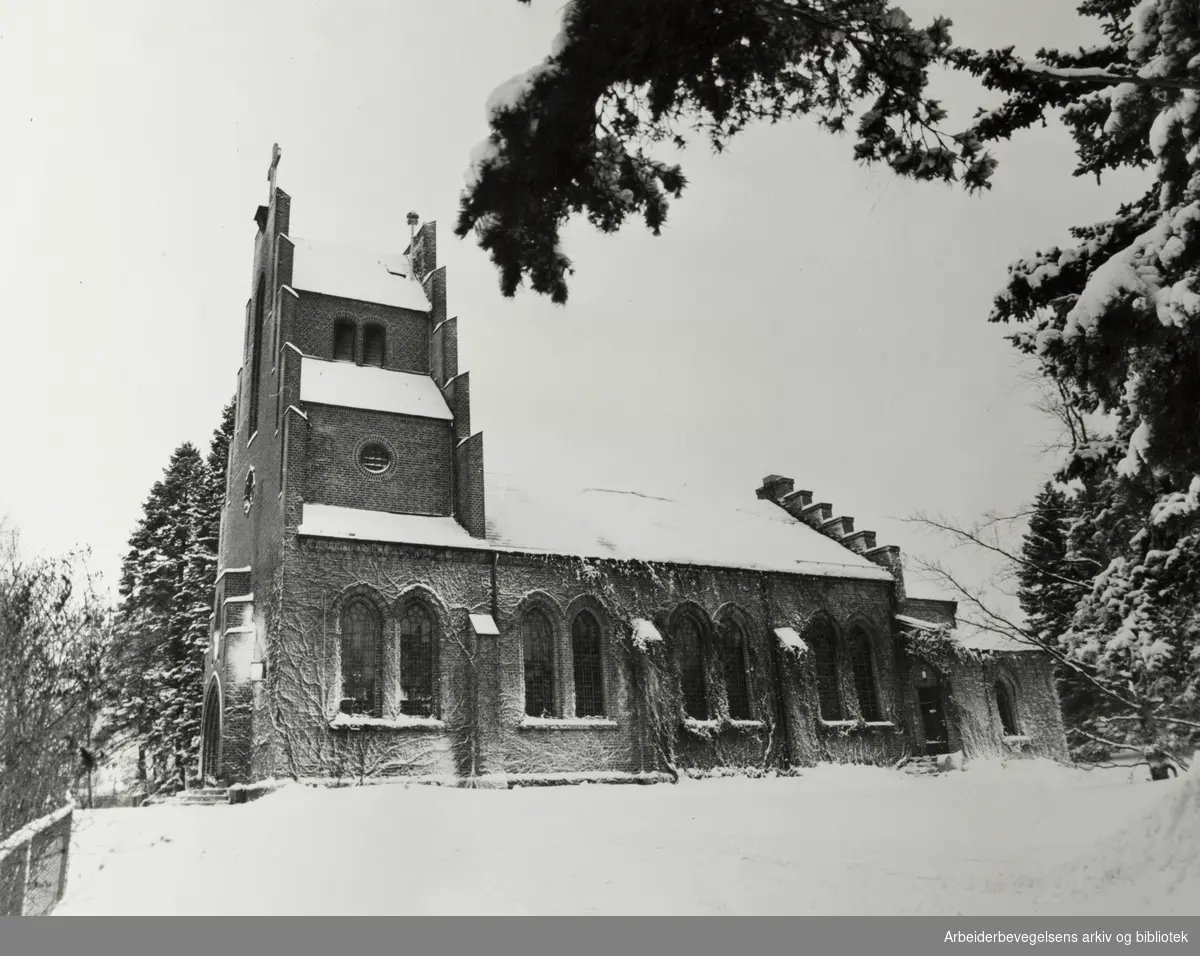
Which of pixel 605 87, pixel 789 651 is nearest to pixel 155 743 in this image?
pixel 789 651

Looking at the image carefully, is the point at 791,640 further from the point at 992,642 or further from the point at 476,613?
the point at 476,613

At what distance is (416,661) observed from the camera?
57.5ft

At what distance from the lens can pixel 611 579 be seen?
19578 mm

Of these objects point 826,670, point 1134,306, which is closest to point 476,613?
point 826,670

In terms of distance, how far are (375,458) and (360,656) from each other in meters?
4.07

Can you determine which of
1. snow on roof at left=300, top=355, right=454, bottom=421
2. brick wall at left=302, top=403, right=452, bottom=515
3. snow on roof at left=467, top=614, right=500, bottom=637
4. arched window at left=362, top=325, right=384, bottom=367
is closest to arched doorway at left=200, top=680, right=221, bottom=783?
brick wall at left=302, top=403, right=452, bottom=515

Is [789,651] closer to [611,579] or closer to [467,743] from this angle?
[611,579]

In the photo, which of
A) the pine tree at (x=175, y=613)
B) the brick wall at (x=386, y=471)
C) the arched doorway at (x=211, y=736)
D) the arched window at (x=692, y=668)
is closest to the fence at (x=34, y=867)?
the arched doorway at (x=211, y=736)

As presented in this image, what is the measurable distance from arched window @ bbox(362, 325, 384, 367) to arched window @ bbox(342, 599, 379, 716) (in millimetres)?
5973

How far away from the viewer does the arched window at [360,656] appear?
16766mm

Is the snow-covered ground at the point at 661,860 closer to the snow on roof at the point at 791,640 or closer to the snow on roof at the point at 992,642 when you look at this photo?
the snow on roof at the point at 992,642

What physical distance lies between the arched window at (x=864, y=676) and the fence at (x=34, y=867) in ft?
56.5

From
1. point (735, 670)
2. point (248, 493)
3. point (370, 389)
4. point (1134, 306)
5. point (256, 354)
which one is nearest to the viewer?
point (1134, 306)

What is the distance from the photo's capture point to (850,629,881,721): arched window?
21641 millimetres
